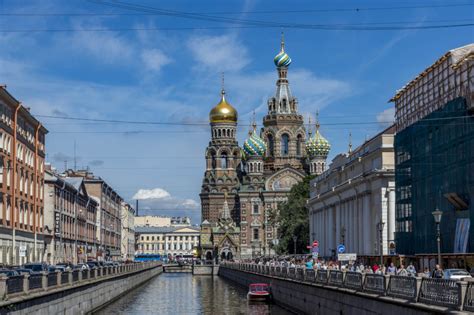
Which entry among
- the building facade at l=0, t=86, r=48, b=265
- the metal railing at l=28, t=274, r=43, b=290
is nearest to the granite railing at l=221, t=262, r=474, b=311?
the metal railing at l=28, t=274, r=43, b=290

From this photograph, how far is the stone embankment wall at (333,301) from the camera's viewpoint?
25.1 metres

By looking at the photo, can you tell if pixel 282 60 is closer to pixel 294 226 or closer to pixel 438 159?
pixel 294 226

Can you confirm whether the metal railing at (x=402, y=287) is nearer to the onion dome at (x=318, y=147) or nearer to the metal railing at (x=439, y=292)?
the metal railing at (x=439, y=292)

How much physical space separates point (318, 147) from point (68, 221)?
9021 cm

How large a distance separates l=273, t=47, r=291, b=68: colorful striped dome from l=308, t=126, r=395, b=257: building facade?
80.6 metres

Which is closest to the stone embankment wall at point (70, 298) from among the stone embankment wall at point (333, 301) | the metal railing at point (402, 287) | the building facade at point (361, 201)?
the stone embankment wall at point (333, 301)

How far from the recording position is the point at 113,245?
14112cm

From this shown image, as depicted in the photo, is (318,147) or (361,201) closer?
(361,201)

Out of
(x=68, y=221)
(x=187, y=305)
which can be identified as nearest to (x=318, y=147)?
(x=68, y=221)

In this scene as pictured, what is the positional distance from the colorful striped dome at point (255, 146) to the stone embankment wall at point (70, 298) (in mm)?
107920

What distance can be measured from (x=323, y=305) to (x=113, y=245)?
10608 cm

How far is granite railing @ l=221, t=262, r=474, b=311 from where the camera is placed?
2070 cm

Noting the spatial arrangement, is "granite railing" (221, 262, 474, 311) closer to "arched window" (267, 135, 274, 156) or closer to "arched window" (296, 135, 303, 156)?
"arched window" (296, 135, 303, 156)

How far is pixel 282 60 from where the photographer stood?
184 meters
